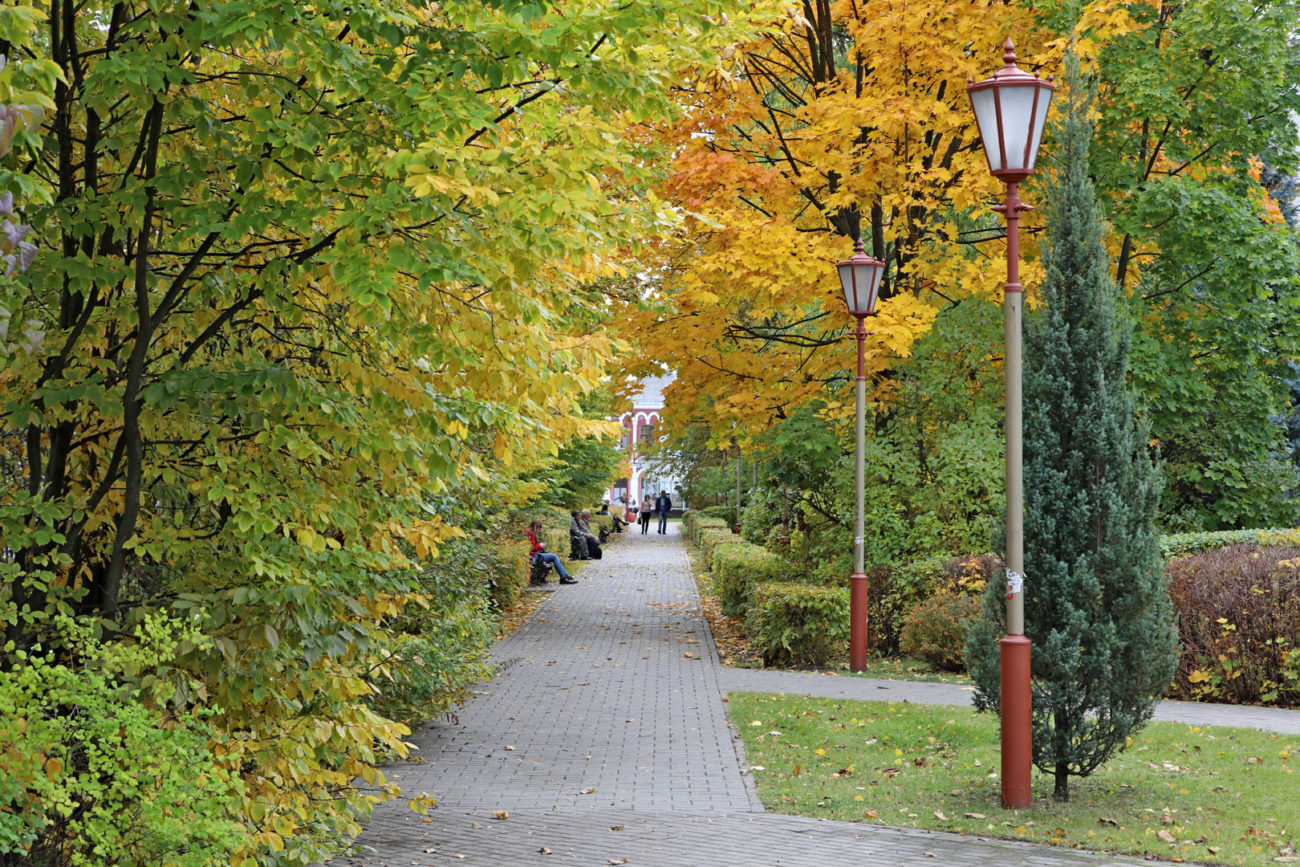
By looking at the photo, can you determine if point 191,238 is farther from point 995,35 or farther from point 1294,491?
point 1294,491

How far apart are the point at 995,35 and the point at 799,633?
7.70 m

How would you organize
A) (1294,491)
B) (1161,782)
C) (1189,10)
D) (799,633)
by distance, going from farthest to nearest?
(1294,491) → (1189,10) → (799,633) → (1161,782)

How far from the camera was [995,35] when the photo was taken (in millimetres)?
15641

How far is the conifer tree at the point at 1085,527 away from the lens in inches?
302

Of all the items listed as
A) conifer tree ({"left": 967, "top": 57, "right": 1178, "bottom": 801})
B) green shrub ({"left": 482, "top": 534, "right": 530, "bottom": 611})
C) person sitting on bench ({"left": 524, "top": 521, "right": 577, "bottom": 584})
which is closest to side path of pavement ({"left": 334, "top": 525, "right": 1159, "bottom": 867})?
conifer tree ({"left": 967, "top": 57, "right": 1178, "bottom": 801})

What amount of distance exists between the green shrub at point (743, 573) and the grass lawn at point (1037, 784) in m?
6.13

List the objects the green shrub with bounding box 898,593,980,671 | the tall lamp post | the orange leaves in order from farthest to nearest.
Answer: the orange leaves → the green shrub with bounding box 898,593,980,671 → the tall lamp post

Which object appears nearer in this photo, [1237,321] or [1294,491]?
[1237,321]

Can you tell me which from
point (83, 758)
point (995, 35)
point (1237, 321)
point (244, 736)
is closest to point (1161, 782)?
point (244, 736)

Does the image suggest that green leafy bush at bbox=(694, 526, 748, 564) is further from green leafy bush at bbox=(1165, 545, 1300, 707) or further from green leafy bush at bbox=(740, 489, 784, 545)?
green leafy bush at bbox=(1165, 545, 1300, 707)

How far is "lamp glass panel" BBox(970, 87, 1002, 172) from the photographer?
7664 mm

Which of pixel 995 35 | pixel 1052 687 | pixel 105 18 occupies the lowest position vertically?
pixel 1052 687

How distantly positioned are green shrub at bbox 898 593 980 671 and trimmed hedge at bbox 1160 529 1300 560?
7.85ft

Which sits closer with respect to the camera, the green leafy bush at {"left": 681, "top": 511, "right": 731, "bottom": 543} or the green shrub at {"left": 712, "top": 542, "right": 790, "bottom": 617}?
the green shrub at {"left": 712, "top": 542, "right": 790, "bottom": 617}
